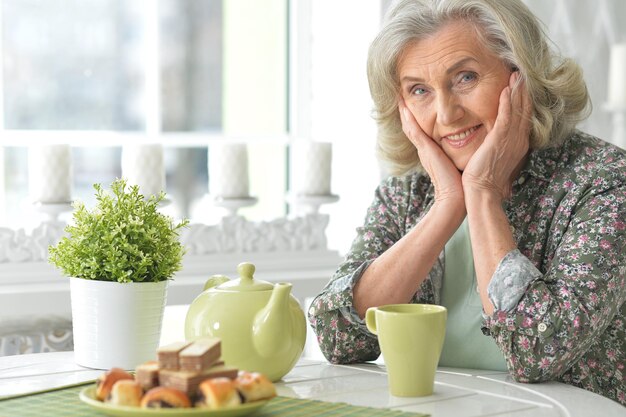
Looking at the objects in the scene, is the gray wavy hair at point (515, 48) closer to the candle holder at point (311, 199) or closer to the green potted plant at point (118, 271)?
the green potted plant at point (118, 271)

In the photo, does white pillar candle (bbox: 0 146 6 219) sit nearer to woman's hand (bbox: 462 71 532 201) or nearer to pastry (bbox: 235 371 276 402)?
woman's hand (bbox: 462 71 532 201)

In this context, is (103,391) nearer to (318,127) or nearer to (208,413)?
(208,413)

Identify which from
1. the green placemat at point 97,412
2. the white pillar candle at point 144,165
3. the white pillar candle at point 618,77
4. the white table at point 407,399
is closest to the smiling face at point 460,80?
the white table at point 407,399

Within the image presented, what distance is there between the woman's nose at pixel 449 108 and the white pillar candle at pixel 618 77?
196 centimetres

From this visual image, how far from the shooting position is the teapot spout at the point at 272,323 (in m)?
1.50

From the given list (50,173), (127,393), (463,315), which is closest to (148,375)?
(127,393)

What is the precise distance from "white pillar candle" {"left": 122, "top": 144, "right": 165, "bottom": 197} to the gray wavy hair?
908mm

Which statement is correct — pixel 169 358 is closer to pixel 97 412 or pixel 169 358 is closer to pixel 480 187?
pixel 97 412

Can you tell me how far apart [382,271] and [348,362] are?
176mm

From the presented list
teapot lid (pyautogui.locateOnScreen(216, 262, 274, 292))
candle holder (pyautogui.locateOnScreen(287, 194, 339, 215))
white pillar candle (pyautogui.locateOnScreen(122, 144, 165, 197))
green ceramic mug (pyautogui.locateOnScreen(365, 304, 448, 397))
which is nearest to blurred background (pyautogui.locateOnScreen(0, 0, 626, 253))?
candle holder (pyautogui.locateOnScreen(287, 194, 339, 215))

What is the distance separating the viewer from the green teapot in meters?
1.50

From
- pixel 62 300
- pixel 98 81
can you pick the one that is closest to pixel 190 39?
pixel 98 81

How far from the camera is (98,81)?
4.39 m

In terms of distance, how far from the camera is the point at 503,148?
6.24ft
